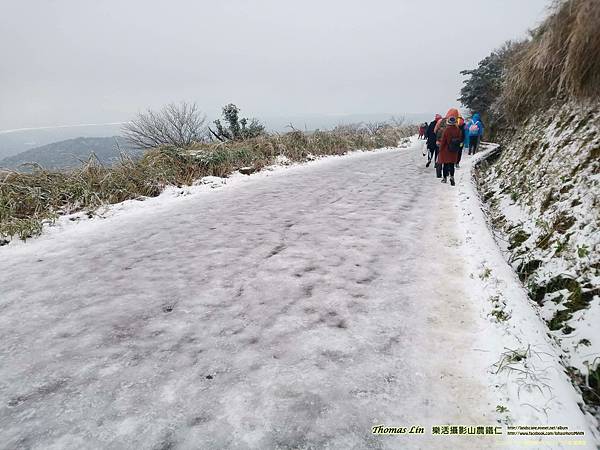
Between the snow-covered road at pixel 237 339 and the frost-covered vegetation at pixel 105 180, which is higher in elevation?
the frost-covered vegetation at pixel 105 180

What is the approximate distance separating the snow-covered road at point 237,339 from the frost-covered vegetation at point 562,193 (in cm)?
77

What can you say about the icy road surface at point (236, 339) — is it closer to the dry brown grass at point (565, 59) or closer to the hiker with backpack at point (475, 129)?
the dry brown grass at point (565, 59)

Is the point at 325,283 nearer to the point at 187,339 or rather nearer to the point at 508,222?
the point at 187,339

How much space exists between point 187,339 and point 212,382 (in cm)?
52

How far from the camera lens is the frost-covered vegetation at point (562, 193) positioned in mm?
2713

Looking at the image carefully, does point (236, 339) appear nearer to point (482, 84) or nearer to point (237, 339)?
point (237, 339)

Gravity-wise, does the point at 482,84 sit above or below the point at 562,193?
above

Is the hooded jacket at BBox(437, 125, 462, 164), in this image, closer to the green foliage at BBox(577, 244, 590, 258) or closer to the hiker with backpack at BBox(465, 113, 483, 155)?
the green foliage at BBox(577, 244, 590, 258)

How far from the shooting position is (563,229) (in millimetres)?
3689

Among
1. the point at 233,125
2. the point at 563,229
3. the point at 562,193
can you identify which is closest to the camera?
the point at 563,229

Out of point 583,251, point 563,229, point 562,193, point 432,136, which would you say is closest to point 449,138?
point 432,136

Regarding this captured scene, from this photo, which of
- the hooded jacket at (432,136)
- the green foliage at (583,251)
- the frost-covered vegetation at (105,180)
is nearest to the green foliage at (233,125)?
the frost-covered vegetation at (105,180)


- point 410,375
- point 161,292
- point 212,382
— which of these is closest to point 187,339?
point 212,382

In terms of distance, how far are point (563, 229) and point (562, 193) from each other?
819 millimetres
